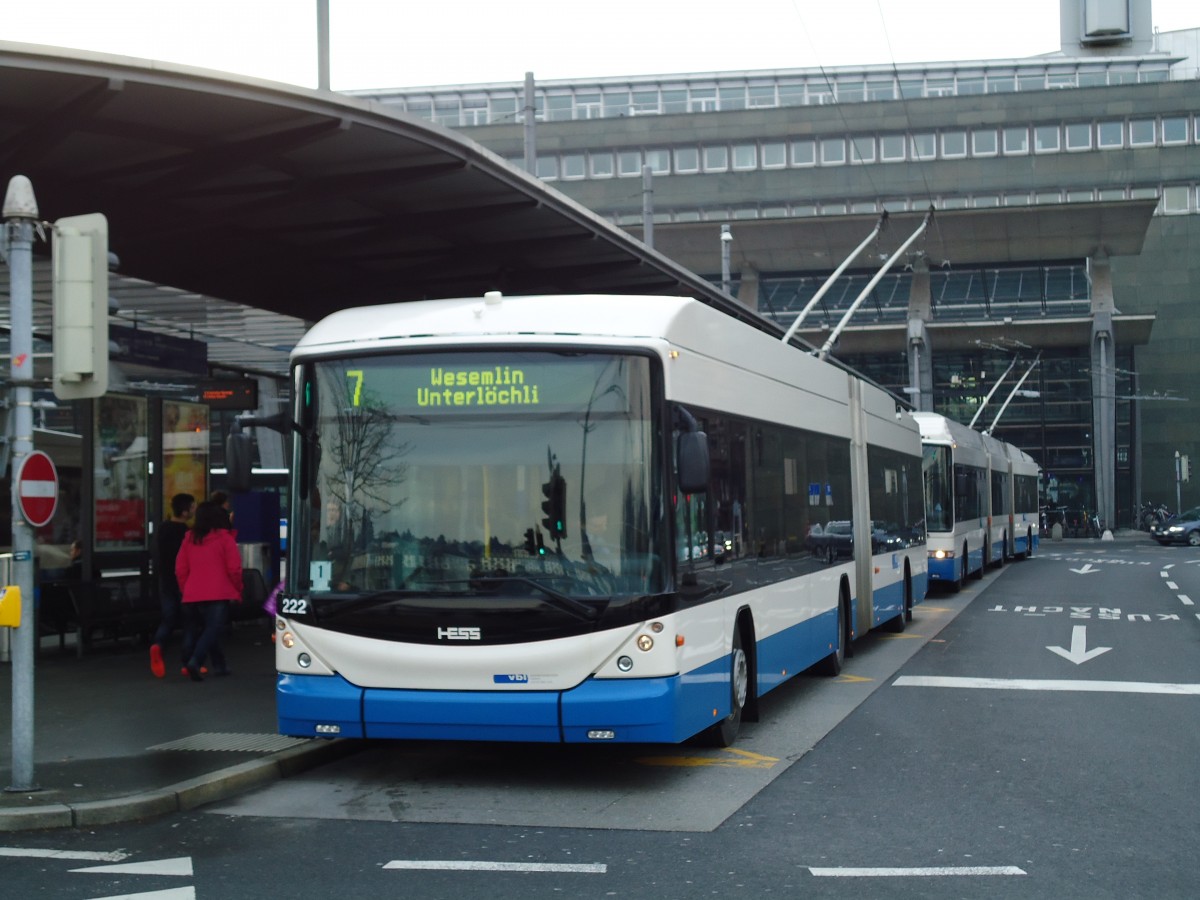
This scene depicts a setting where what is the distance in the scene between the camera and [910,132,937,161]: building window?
62188 millimetres

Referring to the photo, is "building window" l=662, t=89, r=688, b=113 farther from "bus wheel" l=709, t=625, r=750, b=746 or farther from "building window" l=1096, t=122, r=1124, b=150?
"bus wheel" l=709, t=625, r=750, b=746

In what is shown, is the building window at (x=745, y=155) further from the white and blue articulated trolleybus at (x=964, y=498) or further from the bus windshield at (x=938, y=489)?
the bus windshield at (x=938, y=489)

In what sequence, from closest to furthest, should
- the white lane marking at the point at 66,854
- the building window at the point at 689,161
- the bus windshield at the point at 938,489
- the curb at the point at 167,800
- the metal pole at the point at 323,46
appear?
the white lane marking at the point at 66,854 → the curb at the point at 167,800 → the metal pole at the point at 323,46 → the bus windshield at the point at 938,489 → the building window at the point at 689,161

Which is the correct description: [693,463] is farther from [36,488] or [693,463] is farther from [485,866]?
[36,488]

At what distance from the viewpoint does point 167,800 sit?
27.2 ft

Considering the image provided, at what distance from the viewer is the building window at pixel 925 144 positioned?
204 ft

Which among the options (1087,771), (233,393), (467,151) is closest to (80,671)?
(233,393)

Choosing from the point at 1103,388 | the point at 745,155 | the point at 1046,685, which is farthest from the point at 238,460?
the point at 1103,388

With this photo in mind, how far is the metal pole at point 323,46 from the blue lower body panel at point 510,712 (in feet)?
22.9

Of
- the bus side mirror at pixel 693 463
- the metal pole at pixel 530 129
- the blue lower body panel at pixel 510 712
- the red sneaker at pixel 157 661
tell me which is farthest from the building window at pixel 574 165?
the blue lower body panel at pixel 510 712

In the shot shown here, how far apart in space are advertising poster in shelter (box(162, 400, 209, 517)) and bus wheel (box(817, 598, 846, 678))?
7253mm

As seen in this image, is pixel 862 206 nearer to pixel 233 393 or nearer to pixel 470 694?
pixel 233 393

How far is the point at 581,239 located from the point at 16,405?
353 inches

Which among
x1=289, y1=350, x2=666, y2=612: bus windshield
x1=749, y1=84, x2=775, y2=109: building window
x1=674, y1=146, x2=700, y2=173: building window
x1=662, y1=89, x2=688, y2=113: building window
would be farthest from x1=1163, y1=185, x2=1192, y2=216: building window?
x1=289, y1=350, x2=666, y2=612: bus windshield
